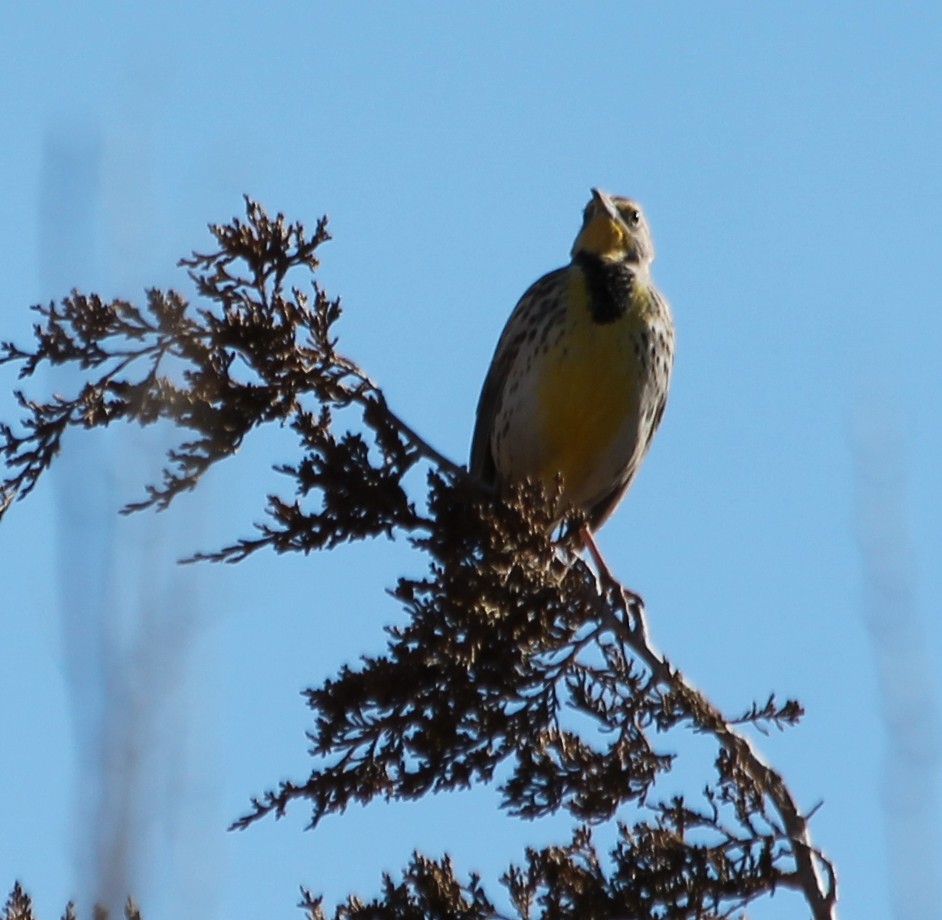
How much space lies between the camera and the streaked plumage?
21.2 feet

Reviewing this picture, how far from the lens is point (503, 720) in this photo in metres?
4.70

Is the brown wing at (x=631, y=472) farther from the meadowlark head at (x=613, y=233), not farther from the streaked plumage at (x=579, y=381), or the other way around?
the meadowlark head at (x=613, y=233)

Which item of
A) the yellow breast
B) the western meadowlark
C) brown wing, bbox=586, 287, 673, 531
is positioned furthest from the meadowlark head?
the yellow breast

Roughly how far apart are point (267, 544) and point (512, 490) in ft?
2.43

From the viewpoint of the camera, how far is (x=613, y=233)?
7.43m

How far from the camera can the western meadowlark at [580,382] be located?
Answer: 6449 millimetres

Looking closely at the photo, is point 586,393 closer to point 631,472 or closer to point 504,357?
point 504,357

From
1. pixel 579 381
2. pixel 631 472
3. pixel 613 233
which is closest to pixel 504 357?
pixel 579 381

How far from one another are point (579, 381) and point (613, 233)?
1225 mm

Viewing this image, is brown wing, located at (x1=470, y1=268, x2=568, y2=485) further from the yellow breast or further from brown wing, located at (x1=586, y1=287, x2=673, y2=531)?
brown wing, located at (x1=586, y1=287, x2=673, y2=531)

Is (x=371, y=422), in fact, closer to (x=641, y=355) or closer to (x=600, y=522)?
(x=641, y=355)

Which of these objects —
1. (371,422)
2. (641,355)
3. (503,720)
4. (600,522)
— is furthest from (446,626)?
(600,522)

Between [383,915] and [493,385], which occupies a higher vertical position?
[493,385]

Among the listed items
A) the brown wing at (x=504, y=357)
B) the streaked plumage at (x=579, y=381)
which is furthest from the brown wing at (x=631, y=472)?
the brown wing at (x=504, y=357)
